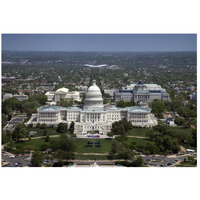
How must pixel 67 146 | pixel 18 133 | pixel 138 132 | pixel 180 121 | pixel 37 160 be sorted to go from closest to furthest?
1. pixel 37 160
2. pixel 67 146
3. pixel 18 133
4. pixel 138 132
5. pixel 180 121

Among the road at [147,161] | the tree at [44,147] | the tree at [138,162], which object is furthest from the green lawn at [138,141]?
the tree at [44,147]

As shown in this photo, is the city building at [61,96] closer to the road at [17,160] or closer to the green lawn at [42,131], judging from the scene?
the green lawn at [42,131]

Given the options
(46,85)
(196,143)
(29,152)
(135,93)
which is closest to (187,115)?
(196,143)

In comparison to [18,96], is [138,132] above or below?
below

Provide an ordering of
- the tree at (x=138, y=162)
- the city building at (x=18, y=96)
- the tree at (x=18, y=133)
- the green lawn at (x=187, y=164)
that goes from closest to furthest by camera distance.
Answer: the tree at (x=138, y=162) < the green lawn at (x=187, y=164) < the tree at (x=18, y=133) < the city building at (x=18, y=96)

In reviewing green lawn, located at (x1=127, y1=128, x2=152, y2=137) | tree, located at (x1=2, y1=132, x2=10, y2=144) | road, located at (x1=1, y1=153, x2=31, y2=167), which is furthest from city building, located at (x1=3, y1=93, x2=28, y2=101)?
road, located at (x1=1, y1=153, x2=31, y2=167)

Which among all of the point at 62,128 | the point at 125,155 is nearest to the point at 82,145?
the point at 62,128

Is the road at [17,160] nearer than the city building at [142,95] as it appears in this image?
Yes

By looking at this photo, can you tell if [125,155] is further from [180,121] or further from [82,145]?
[180,121]

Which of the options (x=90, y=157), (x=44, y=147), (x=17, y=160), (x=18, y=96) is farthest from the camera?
(x=18, y=96)

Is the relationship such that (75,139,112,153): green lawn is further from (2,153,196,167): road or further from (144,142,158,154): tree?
(144,142,158,154): tree

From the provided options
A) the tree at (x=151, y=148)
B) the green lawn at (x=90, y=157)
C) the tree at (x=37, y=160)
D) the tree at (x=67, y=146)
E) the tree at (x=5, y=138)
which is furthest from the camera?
the tree at (x=5, y=138)

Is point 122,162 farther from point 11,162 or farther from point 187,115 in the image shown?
point 187,115
